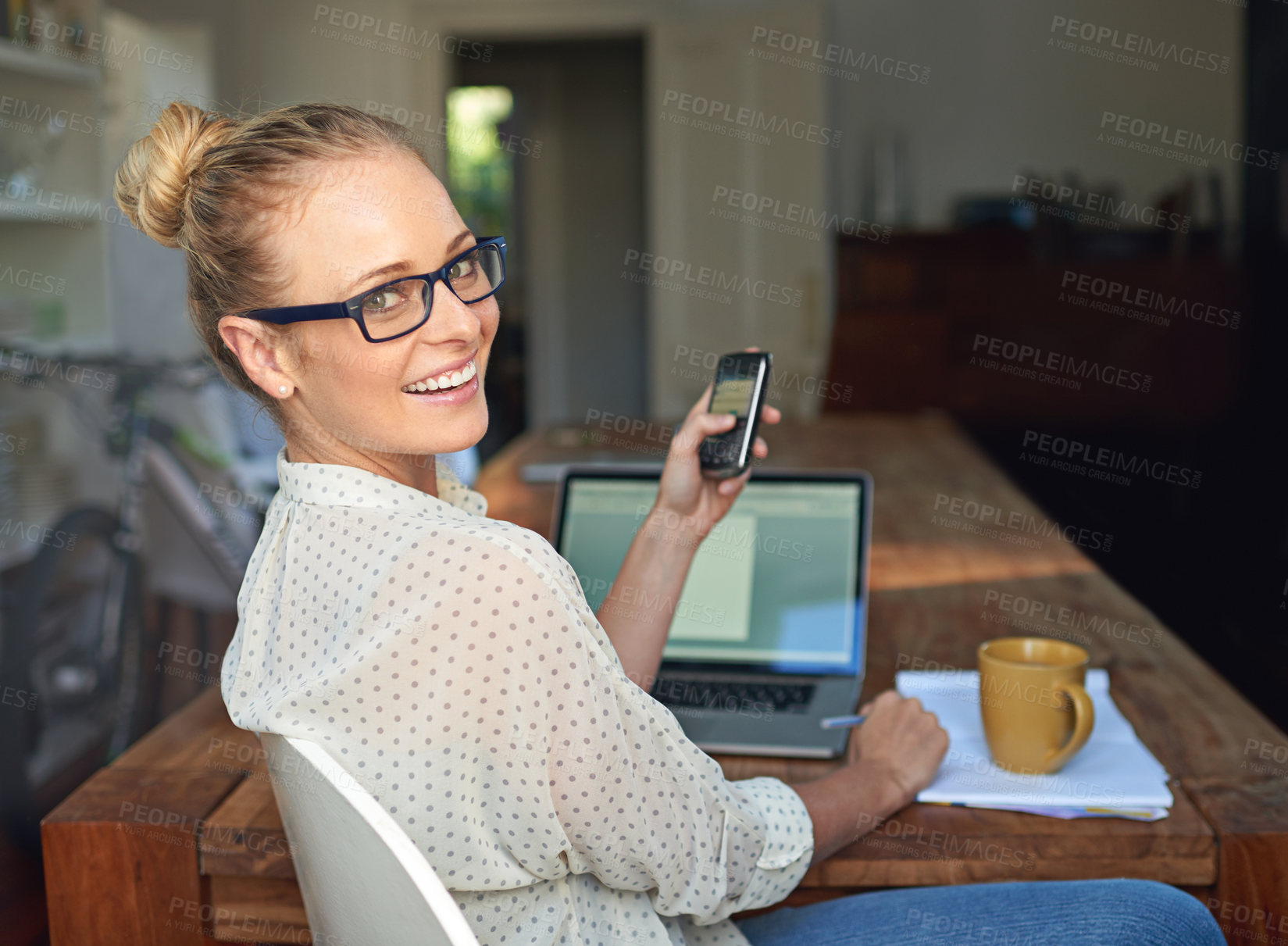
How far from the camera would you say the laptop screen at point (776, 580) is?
1283 mm

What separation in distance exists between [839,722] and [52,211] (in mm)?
2960

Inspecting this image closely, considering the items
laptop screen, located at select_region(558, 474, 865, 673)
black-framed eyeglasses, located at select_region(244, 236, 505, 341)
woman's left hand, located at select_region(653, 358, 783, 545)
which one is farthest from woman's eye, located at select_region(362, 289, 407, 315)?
laptop screen, located at select_region(558, 474, 865, 673)

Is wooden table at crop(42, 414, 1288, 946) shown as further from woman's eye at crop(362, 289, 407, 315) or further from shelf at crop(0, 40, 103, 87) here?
shelf at crop(0, 40, 103, 87)

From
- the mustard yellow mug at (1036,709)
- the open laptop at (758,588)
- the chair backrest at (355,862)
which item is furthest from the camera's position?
the open laptop at (758,588)

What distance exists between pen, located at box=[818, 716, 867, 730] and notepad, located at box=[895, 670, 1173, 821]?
9 cm

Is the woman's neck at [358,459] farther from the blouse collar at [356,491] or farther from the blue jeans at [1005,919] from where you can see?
the blue jeans at [1005,919]

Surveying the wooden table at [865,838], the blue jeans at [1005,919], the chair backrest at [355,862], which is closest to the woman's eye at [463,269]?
the chair backrest at [355,862]

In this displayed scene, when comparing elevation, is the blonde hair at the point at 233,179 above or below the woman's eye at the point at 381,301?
above

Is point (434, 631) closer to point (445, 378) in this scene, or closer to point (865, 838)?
point (445, 378)

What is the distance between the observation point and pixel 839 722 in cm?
112

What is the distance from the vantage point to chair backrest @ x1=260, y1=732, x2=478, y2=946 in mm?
612

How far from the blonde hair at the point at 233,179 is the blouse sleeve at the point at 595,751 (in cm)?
28

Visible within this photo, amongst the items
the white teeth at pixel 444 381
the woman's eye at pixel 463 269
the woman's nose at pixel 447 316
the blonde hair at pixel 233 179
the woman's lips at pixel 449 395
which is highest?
the blonde hair at pixel 233 179

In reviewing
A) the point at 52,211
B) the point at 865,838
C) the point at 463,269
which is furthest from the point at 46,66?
the point at 865,838
